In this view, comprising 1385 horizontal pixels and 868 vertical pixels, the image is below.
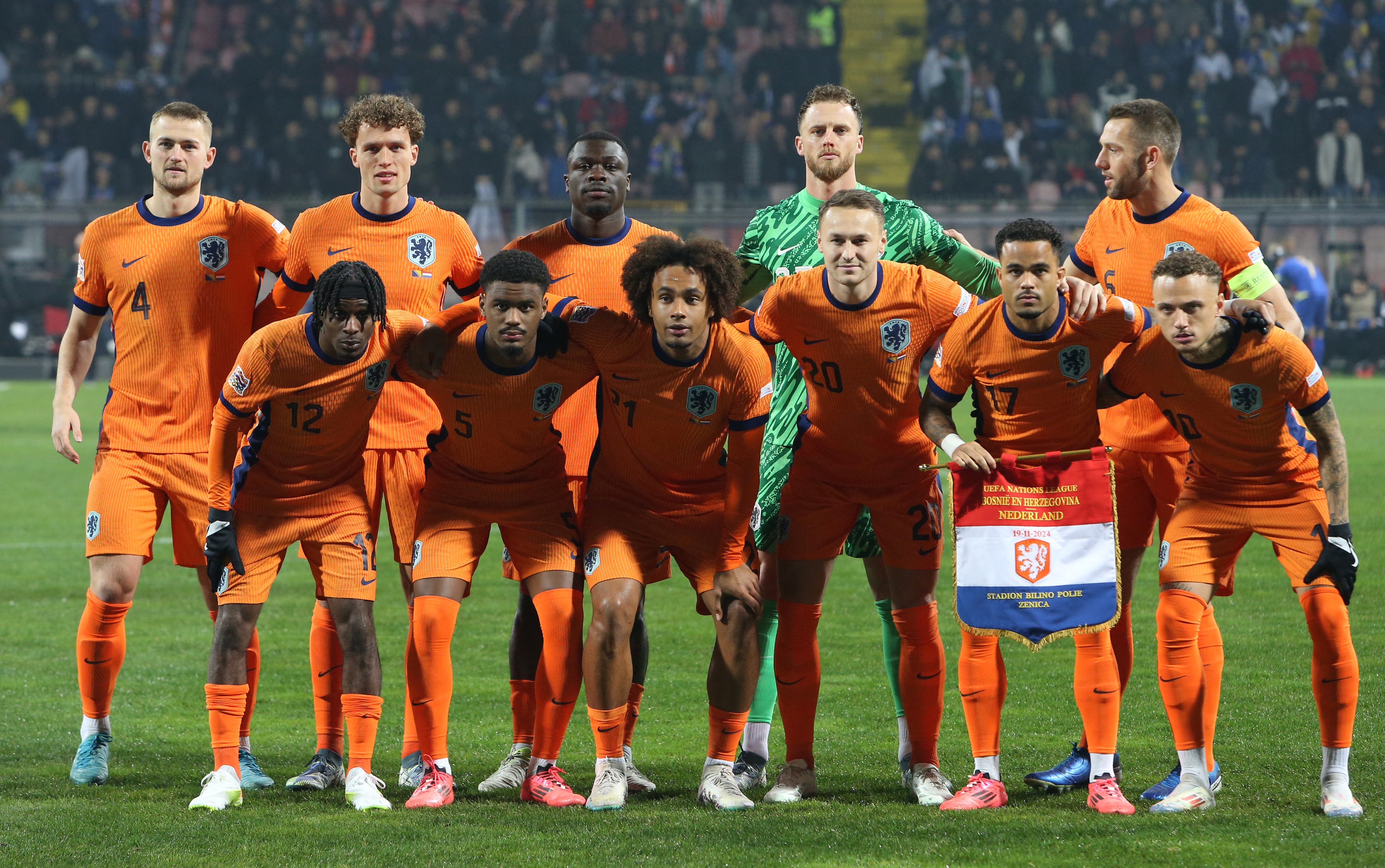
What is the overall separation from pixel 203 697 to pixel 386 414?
221 cm

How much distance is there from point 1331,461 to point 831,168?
2009 mm

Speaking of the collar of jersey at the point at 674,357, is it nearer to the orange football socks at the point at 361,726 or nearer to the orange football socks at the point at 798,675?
the orange football socks at the point at 798,675

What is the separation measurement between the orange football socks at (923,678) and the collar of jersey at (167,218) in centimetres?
298

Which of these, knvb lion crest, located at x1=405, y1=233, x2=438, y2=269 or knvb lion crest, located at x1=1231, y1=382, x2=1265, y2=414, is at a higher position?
knvb lion crest, located at x1=405, y1=233, x2=438, y2=269

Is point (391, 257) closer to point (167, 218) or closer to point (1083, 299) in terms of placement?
point (167, 218)

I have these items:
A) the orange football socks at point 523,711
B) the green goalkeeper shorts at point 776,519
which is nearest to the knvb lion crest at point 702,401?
the green goalkeeper shorts at point 776,519

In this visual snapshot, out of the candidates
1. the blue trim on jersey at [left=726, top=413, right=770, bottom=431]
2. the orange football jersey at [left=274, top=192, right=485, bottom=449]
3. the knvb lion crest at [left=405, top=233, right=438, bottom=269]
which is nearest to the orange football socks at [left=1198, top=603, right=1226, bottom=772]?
the blue trim on jersey at [left=726, top=413, right=770, bottom=431]

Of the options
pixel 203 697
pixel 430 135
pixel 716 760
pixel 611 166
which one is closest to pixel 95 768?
pixel 203 697

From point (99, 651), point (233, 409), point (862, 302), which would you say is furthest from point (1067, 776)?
point (99, 651)

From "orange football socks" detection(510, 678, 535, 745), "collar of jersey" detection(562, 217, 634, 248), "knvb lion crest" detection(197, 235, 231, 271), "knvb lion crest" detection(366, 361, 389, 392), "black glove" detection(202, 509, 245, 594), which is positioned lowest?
"orange football socks" detection(510, 678, 535, 745)

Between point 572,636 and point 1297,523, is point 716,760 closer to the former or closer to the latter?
point 572,636

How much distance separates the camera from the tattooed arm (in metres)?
4.46

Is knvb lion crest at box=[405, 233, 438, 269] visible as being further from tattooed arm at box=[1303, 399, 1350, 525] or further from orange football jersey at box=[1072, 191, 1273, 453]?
tattooed arm at box=[1303, 399, 1350, 525]

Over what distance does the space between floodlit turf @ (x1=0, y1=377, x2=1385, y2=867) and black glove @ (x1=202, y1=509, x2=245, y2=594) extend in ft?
2.43
